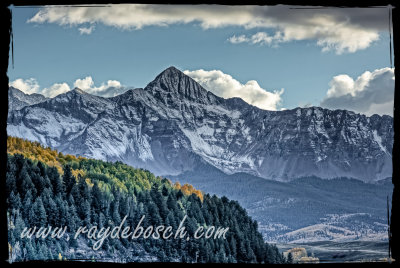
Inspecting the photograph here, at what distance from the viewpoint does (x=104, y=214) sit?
179 ft

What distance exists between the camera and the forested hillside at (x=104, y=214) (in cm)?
4002

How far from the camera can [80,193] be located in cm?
5769

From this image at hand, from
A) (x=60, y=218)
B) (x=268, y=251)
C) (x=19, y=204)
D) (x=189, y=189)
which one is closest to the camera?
(x=19, y=204)

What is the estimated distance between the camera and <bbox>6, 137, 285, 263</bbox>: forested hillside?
40.0m

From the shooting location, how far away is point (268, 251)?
75.7 metres

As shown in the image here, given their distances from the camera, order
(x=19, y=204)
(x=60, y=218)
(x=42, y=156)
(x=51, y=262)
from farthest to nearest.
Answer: (x=42, y=156) < (x=60, y=218) < (x=19, y=204) < (x=51, y=262)

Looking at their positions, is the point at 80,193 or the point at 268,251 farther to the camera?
the point at 268,251

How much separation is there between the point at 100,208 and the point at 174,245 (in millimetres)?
10697
